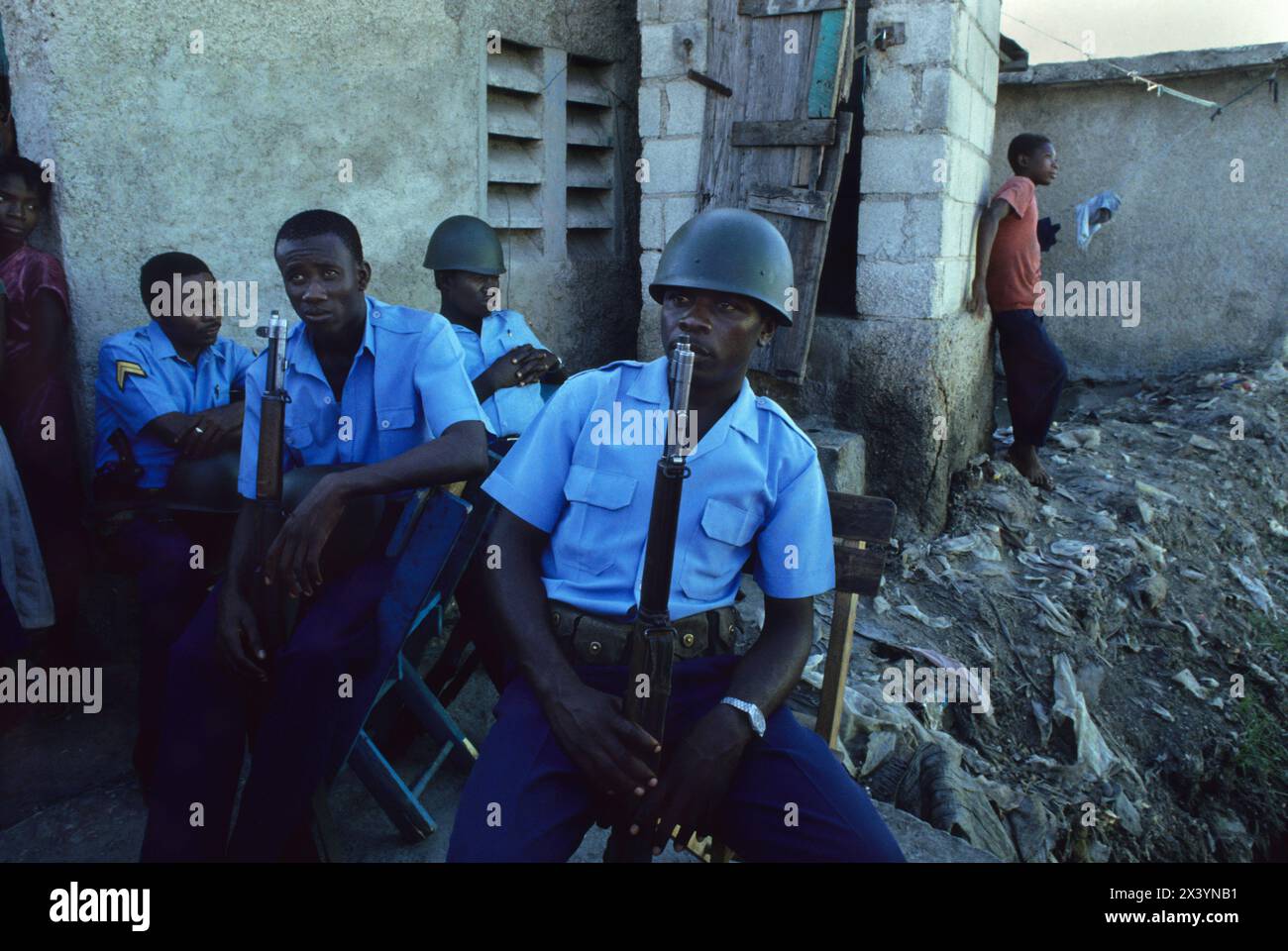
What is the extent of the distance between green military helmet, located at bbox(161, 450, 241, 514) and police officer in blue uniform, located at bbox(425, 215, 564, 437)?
102 centimetres

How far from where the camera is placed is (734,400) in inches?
85.3

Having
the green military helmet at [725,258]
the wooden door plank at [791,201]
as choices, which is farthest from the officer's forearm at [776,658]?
the wooden door plank at [791,201]

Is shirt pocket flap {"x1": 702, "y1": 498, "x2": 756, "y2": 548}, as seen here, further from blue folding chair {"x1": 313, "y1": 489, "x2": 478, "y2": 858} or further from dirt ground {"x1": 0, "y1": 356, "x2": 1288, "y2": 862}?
dirt ground {"x1": 0, "y1": 356, "x2": 1288, "y2": 862}

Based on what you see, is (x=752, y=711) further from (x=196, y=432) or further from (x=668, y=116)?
(x=668, y=116)

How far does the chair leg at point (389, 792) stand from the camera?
258 centimetres

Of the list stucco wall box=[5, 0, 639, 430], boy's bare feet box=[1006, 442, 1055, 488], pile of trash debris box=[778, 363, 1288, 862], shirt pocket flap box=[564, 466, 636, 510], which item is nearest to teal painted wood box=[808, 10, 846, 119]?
stucco wall box=[5, 0, 639, 430]

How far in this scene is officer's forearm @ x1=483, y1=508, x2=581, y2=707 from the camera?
189cm

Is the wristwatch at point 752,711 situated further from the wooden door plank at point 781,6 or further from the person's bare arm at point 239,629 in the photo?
the wooden door plank at point 781,6

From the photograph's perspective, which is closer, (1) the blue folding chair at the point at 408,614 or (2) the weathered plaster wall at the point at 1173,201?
(1) the blue folding chair at the point at 408,614

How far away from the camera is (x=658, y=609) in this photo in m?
1.73

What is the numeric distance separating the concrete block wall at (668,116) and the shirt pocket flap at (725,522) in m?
3.51

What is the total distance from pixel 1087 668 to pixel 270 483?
13.2 ft
